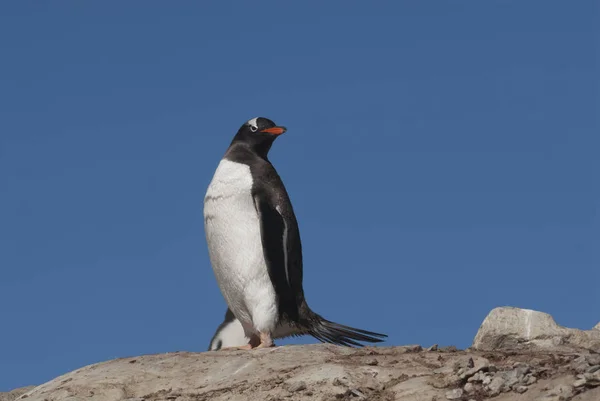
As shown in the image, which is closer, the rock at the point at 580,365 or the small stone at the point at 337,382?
the rock at the point at 580,365

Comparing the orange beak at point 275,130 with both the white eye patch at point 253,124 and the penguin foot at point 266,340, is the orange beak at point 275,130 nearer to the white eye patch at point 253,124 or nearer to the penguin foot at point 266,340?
the white eye patch at point 253,124

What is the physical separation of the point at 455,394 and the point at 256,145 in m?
4.29

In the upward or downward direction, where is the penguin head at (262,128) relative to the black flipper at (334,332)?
upward

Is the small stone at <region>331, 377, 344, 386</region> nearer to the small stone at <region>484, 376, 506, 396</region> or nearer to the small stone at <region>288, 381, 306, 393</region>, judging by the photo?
the small stone at <region>288, 381, 306, 393</region>

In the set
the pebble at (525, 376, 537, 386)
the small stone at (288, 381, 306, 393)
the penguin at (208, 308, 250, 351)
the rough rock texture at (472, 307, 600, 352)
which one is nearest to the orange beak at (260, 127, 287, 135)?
the penguin at (208, 308, 250, 351)

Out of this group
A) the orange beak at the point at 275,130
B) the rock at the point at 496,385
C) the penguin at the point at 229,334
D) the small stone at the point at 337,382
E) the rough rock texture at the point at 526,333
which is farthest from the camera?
the penguin at the point at 229,334

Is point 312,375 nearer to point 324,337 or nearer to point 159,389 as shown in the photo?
point 159,389

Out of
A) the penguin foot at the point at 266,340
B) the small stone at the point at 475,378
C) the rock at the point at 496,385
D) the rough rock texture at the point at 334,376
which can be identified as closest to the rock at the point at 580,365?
the rough rock texture at the point at 334,376

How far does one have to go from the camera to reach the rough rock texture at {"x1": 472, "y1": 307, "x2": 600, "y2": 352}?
30.6 feet

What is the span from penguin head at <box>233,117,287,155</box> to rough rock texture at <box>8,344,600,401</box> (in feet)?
8.23

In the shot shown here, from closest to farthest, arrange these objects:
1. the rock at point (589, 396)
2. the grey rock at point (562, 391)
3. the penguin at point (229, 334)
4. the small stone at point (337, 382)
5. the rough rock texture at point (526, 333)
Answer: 1. the rock at point (589, 396)
2. the grey rock at point (562, 391)
3. the small stone at point (337, 382)
4. the rough rock texture at point (526, 333)
5. the penguin at point (229, 334)

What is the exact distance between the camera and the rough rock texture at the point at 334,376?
7.04 metres

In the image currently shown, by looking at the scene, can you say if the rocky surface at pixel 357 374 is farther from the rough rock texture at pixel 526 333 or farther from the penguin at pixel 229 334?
the penguin at pixel 229 334

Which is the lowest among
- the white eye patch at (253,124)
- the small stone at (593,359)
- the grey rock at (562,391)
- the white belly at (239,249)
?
the grey rock at (562,391)
